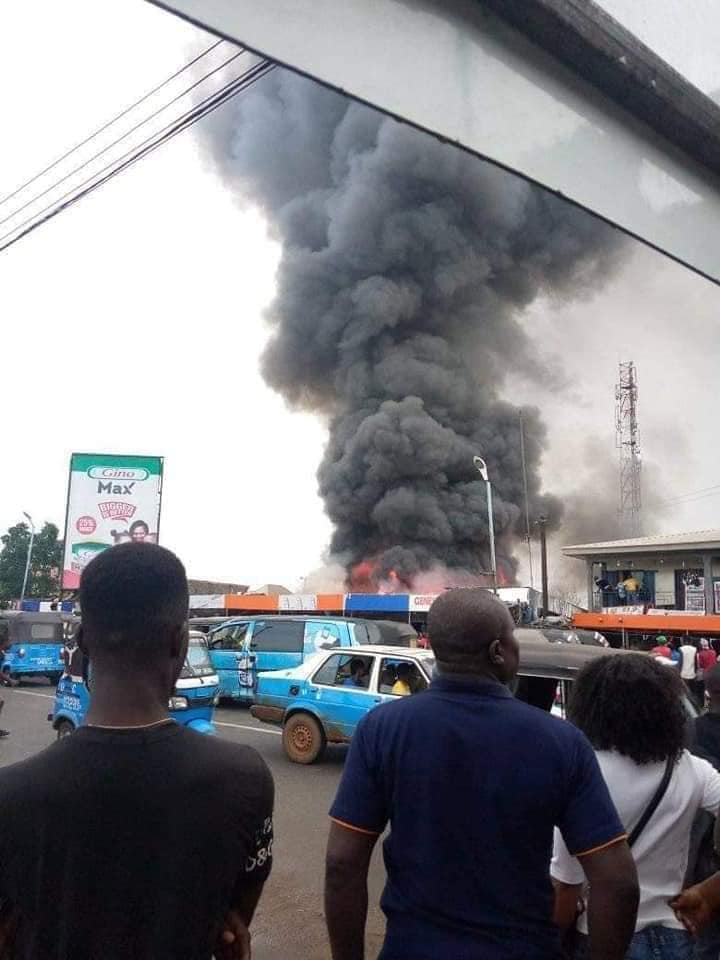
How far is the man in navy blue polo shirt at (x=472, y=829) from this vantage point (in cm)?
163

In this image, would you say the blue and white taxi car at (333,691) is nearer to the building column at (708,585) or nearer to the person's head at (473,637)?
the person's head at (473,637)

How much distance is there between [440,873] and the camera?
166 cm

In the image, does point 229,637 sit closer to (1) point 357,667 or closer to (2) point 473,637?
(1) point 357,667

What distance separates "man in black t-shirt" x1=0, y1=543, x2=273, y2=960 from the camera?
1208mm

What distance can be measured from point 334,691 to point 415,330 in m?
34.3

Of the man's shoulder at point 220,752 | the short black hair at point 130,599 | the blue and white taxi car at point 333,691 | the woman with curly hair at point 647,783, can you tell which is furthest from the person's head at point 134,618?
the blue and white taxi car at point 333,691

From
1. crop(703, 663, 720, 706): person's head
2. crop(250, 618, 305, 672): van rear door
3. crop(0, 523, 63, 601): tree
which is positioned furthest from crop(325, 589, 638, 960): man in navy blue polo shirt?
crop(0, 523, 63, 601): tree

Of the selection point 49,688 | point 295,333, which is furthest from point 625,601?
point 295,333

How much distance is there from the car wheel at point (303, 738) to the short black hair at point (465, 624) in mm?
7291

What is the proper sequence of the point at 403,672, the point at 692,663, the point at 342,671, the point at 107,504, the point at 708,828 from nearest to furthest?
the point at 708,828
the point at 403,672
the point at 342,671
the point at 107,504
the point at 692,663

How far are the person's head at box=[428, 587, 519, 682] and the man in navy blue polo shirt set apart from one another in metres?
0.06

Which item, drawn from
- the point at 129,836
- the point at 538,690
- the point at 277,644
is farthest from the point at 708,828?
the point at 277,644

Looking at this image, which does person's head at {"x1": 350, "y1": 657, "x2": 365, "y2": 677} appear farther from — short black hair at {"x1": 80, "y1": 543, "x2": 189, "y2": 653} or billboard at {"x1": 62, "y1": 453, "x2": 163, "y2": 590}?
short black hair at {"x1": 80, "y1": 543, "x2": 189, "y2": 653}

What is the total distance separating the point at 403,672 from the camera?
334 inches
